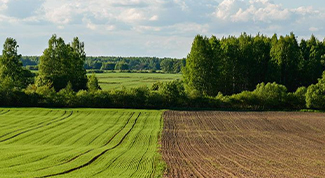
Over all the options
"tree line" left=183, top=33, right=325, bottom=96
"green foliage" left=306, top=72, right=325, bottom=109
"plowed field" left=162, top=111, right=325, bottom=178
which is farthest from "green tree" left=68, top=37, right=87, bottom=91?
"green foliage" left=306, top=72, right=325, bottom=109

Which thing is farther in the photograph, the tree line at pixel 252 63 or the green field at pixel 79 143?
the tree line at pixel 252 63

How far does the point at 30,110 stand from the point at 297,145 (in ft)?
173

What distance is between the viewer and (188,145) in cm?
4328

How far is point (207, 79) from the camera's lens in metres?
102

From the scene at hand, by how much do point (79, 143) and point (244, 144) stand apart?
58.2ft

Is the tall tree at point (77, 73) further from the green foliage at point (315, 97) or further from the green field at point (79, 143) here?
the green foliage at point (315, 97)

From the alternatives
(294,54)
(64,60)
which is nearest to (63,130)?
(64,60)

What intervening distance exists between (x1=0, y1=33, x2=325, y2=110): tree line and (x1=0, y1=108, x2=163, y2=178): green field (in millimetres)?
8354

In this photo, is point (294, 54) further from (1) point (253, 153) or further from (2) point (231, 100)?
(1) point (253, 153)

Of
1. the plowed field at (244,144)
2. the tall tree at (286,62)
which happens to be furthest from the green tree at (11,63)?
the tall tree at (286,62)

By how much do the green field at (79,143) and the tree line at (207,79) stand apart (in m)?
8.35

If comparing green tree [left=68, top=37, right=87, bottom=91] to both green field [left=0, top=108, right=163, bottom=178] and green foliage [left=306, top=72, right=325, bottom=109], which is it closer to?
green field [left=0, top=108, right=163, bottom=178]

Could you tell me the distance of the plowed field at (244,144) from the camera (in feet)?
94.4

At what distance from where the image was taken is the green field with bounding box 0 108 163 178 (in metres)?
27.5
